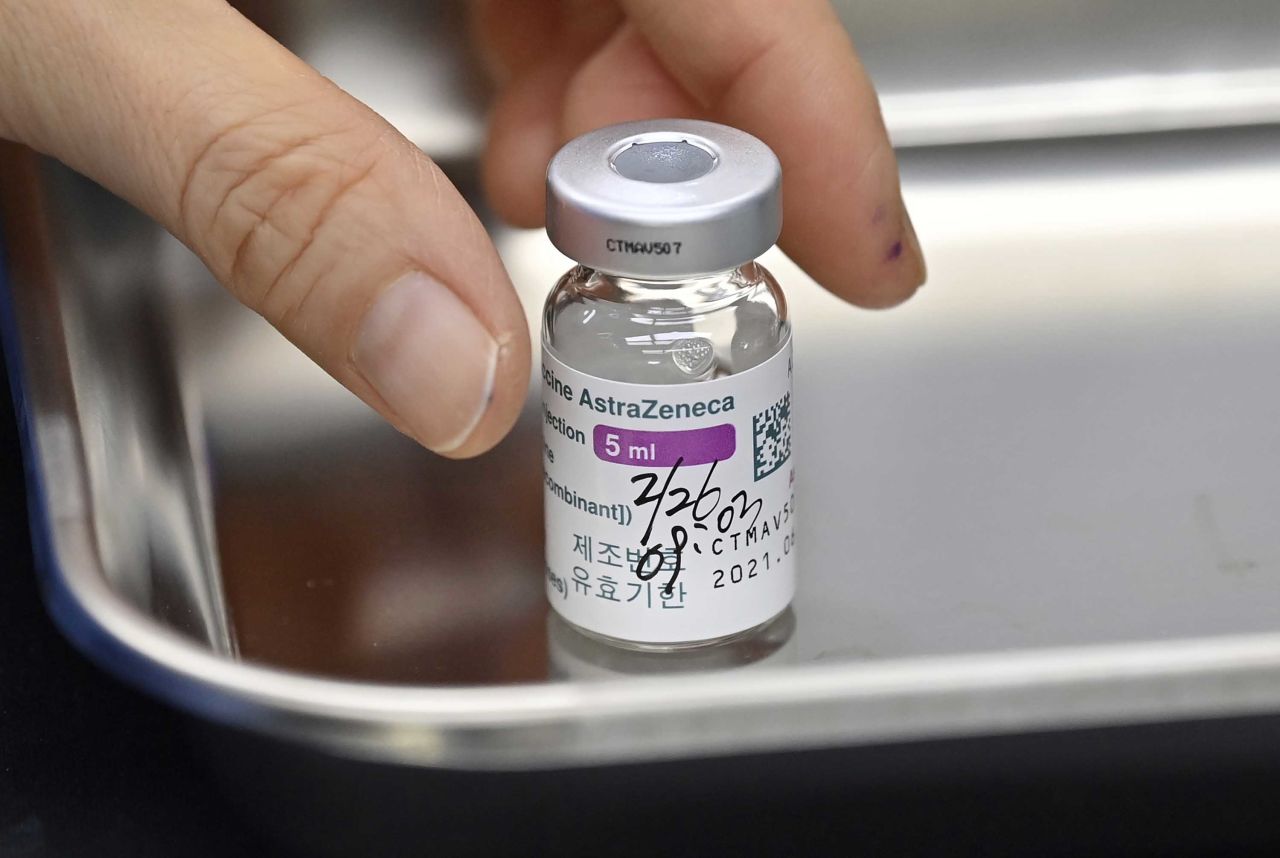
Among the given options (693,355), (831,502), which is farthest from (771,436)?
(831,502)

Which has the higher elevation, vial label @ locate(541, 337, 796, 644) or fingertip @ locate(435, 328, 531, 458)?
fingertip @ locate(435, 328, 531, 458)

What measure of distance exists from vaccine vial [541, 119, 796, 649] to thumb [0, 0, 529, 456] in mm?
36

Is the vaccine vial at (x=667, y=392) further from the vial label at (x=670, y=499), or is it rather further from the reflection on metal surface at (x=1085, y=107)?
the reflection on metal surface at (x=1085, y=107)

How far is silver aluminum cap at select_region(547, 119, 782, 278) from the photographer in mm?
539

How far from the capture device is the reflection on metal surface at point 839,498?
49 centimetres

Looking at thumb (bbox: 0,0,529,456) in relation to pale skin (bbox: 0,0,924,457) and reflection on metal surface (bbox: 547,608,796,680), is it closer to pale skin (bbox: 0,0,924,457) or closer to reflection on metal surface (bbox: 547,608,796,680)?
pale skin (bbox: 0,0,924,457)

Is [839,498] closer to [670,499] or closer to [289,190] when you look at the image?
[670,499]

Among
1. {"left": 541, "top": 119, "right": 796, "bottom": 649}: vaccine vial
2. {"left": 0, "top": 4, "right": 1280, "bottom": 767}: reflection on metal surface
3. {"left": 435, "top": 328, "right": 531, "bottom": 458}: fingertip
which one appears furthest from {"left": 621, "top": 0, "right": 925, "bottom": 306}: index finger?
{"left": 435, "top": 328, "right": 531, "bottom": 458}: fingertip

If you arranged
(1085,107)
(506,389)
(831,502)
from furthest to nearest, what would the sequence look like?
(1085,107), (831,502), (506,389)

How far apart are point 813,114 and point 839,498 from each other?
0.56ft

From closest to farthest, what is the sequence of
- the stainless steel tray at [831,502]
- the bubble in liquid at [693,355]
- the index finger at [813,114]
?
the stainless steel tray at [831,502]
the bubble in liquid at [693,355]
the index finger at [813,114]

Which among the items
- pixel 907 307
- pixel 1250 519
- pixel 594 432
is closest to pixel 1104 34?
pixel 907 307

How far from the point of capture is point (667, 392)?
1.83ft

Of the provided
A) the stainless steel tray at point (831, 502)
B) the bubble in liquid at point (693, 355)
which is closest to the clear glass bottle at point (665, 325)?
the bubble in liquid at point (693, 355)
